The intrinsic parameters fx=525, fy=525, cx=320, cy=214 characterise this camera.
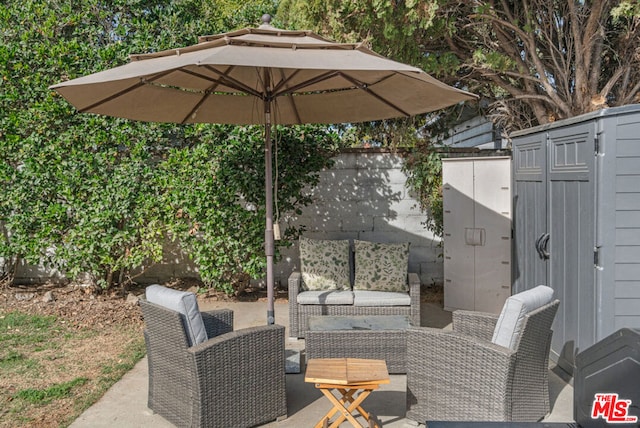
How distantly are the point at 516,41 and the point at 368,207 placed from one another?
2.93 m

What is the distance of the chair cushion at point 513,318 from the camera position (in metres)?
3.13

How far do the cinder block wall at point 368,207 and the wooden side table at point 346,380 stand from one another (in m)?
3.82

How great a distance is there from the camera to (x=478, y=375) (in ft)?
10.3

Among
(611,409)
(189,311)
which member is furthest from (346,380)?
(611,409)

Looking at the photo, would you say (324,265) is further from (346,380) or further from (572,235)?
(346,380)

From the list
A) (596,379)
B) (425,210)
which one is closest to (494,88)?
(425,210)

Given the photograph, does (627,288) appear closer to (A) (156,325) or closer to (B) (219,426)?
(B) (219,426)

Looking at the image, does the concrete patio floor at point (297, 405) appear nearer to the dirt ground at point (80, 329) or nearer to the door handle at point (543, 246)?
the dirt ground at point (80, 329)

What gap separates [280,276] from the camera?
23.4ft

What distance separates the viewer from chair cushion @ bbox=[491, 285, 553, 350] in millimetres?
3127

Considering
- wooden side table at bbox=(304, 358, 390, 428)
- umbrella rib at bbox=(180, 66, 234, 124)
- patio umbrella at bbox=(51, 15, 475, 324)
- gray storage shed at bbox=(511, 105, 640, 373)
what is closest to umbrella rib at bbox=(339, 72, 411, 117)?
patio umbrella at bbox=(51, 15, 475, 324)

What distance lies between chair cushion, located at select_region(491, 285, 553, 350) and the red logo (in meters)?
1.74

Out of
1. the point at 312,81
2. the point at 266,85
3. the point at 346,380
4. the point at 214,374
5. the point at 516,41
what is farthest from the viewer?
the point at 516,41

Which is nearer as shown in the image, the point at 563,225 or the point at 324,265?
the point at 563,225
